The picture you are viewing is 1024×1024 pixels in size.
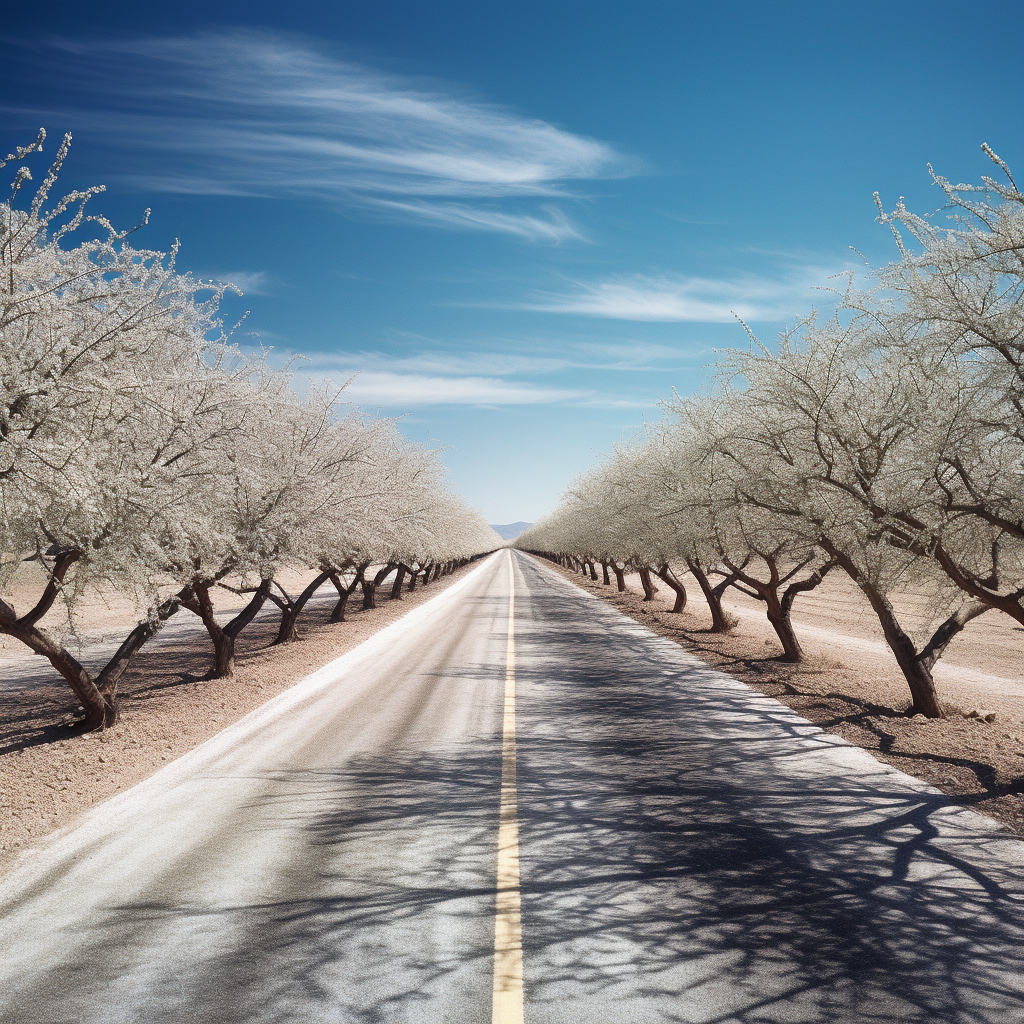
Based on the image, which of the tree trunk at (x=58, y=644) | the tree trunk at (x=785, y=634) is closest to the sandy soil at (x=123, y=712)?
the tree trunk at (x=58, y=644)

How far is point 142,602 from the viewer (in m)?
8.46

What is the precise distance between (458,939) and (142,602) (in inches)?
254

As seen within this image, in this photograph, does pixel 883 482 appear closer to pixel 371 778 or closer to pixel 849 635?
pixel 371 778

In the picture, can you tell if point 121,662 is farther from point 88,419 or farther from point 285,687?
point 88,419

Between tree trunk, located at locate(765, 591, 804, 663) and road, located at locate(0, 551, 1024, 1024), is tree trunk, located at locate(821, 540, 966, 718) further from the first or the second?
tree trunk, located at locate(765, 591, 804, 663)

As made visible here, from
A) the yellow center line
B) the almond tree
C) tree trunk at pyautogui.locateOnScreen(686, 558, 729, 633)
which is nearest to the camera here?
the yellow center line

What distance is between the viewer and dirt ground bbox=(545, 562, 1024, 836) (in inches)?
293

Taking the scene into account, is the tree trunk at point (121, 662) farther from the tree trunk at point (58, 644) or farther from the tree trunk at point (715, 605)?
the tree trunk at point (715, 605)

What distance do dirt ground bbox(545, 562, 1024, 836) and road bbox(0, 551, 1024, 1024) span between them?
2.47ft

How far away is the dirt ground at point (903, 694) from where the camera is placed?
743cm

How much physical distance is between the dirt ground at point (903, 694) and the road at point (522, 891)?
0.75 meters

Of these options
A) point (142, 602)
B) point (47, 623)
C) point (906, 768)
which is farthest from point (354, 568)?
point (906, 768)

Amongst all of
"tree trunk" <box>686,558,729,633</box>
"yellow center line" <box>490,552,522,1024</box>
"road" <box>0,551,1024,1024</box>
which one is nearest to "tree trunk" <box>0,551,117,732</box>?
"road" <box>0,551,1024,1024</box>

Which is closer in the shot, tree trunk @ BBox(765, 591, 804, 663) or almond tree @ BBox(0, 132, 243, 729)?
almond tree @ BBox(0, 132, 243, 729)
